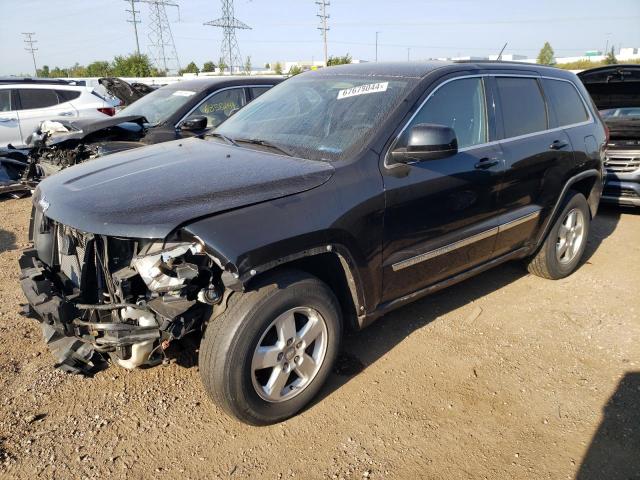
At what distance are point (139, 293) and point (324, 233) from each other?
0.97 meters

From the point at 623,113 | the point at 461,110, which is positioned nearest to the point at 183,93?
the point at 461,110

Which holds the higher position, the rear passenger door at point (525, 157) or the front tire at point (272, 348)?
the rear passenger door at point (525, 157)

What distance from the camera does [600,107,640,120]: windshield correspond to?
697cm

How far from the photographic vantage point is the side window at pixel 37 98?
31.2ft

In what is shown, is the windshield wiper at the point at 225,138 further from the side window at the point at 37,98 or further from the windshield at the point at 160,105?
the side window at the point at 37,98

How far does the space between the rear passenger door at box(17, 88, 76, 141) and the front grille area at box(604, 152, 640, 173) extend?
934cm

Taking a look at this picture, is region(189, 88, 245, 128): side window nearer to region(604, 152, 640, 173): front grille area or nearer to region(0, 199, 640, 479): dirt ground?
region(0, 199, 640, 479): dirt ground

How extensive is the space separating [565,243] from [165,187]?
3711 mm

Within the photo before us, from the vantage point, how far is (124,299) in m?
2.31

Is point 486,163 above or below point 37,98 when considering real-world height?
below

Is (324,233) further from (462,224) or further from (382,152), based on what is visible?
(462,224)

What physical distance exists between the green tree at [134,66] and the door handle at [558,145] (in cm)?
5033

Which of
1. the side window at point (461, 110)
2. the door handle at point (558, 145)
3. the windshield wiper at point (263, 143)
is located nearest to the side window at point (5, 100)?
the windshield wiper at point (263, 143)

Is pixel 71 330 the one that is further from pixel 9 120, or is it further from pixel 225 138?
pixel 9 120
